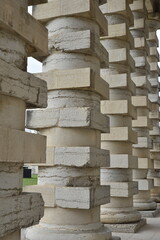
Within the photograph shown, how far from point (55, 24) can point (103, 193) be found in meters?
3.66

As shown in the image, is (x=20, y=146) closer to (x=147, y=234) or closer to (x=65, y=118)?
(x=65, y=118)

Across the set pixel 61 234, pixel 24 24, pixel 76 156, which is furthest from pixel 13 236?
pixel 24 24

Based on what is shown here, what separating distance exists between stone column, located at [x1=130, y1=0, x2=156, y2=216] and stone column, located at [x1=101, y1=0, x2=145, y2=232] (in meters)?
2.45

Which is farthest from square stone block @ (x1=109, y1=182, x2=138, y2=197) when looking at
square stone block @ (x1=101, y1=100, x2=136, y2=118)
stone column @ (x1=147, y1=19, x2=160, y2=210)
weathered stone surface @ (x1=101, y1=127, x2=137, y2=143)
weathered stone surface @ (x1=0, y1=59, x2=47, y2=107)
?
stone column @ (x1=147, y1=19, x2=160, y2=210)

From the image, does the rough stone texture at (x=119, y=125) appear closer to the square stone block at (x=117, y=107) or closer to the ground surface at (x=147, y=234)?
the square stone block at (x=117, y=107)

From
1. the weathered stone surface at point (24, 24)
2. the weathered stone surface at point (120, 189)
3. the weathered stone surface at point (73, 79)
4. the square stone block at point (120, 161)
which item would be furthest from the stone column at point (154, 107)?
the weathered stone surface at point (24, 24)

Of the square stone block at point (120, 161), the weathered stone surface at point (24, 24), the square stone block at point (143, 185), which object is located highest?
the weathered stone surface at point (24, 24)

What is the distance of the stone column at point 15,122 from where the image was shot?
14.4 feet

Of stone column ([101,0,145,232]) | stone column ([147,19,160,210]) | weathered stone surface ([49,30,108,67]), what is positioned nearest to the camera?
weathered stone surface ([49,30,108,67])

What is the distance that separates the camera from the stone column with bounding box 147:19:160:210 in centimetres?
1627

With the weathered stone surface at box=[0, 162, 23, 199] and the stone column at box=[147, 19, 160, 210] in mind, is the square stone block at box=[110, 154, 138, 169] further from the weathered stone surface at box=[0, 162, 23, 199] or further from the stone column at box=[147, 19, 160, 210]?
the stone column at box=[147, 19, 160, 210]

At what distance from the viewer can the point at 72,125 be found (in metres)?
7.07

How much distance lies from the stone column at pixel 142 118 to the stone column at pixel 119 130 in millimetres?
2452

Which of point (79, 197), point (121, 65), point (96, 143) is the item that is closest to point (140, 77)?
point (121, 65)
